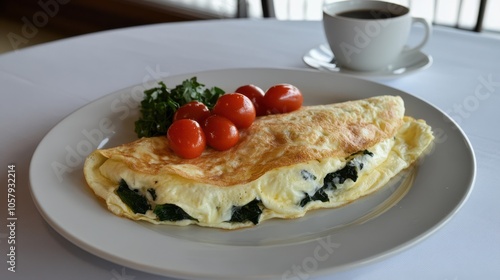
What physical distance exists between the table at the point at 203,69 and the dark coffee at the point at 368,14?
237mm

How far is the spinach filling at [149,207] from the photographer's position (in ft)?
4.17

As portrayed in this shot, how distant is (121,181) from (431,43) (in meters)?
1.51

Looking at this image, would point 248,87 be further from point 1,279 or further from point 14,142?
point 1,279

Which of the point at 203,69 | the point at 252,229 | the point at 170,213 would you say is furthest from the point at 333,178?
the point at 203,69

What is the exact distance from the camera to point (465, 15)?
461 cm

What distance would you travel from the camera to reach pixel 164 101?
5.68 ft

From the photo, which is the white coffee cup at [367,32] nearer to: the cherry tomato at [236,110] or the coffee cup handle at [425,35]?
the coffee cup handle at [425,35]

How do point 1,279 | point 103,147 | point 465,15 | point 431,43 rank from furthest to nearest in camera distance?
1. point 465,15
2. point 431,43
3. point 103,147
4. point 1,279

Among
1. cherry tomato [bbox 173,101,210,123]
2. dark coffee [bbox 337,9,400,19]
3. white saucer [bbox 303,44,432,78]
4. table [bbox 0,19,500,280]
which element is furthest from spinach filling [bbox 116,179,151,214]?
dark coffee [bbox 337,9,400,19]

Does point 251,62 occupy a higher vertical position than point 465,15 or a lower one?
higher

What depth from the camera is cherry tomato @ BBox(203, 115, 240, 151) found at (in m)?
1.45

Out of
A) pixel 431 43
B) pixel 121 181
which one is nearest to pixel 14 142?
pixel 121 181

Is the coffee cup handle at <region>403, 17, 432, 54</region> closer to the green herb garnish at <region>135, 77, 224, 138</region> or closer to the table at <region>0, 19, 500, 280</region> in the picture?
the table at <region>0, 19, 500, 280</region>

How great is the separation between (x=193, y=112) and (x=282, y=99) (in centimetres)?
26
